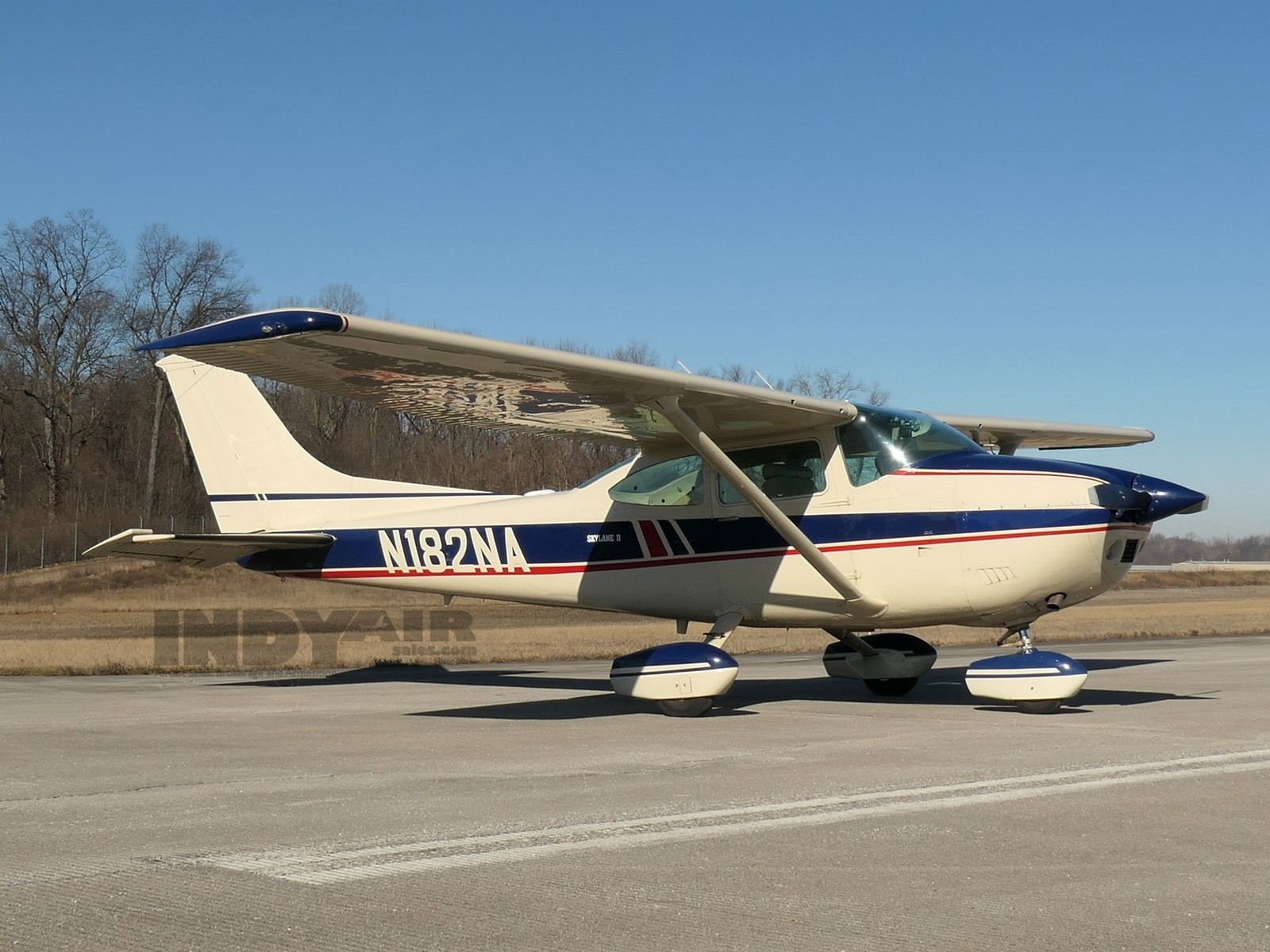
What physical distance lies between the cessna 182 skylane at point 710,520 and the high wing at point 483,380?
3 cm

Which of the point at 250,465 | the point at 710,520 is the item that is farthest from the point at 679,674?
the point at 250,465

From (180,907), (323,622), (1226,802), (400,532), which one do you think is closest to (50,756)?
(180,907)

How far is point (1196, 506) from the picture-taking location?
10344 mm

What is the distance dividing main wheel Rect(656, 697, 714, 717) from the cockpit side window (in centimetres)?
210

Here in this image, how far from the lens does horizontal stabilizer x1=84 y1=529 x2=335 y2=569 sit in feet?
41.8

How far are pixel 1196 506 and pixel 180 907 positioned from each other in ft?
28.8

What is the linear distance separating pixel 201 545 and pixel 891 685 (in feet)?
24.4

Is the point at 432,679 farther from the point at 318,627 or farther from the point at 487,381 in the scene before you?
the point at 318,627

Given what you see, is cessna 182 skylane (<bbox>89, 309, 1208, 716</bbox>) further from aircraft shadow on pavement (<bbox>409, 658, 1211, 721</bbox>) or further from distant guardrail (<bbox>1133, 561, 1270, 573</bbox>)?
distant guardrail (<bbox>1133, 561, 1270, 573</bbox>)

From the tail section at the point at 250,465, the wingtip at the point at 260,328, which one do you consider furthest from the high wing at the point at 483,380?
the tail section at the point at 250,465

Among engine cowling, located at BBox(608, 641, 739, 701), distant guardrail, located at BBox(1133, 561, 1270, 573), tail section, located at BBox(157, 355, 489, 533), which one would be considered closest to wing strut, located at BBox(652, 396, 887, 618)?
engine cowling, located at BBox(608, 641, 739, 701)

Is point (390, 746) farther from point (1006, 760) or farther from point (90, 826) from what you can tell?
point (1006, 760)

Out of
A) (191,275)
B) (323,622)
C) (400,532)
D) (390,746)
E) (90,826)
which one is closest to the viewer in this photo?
(90,826)

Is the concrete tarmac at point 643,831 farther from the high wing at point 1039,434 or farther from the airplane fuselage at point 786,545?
the high wing at point 1039,434
